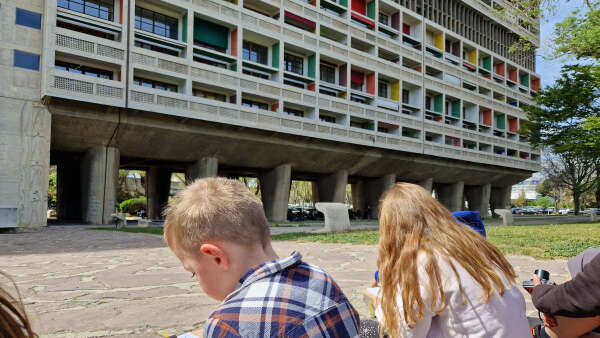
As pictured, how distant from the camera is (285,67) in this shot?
28344mm

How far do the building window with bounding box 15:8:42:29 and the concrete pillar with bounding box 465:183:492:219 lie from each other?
40203 mm

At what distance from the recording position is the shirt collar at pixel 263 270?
1292 mm

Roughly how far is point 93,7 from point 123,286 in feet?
65.1

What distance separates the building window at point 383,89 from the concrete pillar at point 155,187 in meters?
17.0

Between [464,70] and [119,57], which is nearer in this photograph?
[119,57]

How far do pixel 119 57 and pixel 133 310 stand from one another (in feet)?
61.8

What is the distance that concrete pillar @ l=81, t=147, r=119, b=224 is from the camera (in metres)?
21.7

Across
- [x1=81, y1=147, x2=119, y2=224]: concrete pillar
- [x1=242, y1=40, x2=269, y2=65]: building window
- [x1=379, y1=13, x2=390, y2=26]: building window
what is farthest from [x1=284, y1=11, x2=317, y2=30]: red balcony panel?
[x1=81, y1=147, x2=119, y2=224]: concrete pillar

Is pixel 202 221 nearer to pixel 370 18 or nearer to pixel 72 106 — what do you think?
pixel 72 106

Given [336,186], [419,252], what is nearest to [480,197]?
[336,186]

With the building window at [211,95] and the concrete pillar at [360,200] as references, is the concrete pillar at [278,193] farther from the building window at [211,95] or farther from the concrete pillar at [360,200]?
the concrete pillar at [360,200]

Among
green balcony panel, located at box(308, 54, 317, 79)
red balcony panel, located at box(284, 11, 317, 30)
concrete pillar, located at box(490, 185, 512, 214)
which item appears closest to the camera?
red balcony panel, located at box(284, 11, 317, 30)

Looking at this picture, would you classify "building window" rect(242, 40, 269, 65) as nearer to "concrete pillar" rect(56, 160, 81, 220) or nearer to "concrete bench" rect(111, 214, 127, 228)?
"concrete bench" rect(111, 214, 127, 228)

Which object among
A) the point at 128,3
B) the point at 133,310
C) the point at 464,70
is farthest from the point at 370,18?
the point at 133,310
